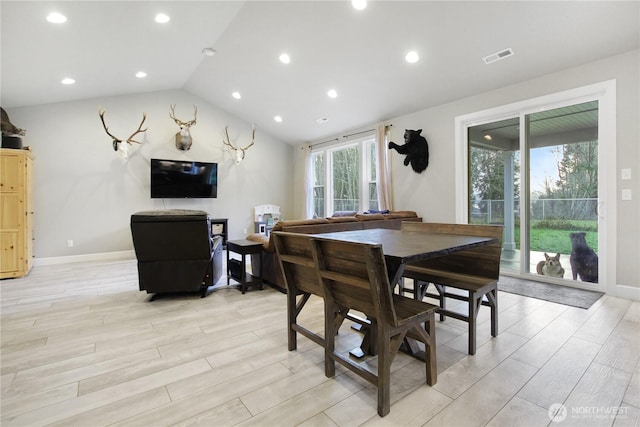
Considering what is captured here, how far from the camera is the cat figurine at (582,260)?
3477 millimetres

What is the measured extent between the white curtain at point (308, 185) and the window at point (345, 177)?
0.11 metres

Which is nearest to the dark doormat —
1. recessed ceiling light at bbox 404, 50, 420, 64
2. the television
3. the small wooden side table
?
the small wooden side table

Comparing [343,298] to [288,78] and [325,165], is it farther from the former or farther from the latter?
[325,165]

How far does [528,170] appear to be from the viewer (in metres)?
3.96

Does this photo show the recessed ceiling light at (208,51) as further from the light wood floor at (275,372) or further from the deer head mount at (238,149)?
the light wood floor at (275,372)

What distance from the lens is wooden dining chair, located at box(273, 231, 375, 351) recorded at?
5.90 ft

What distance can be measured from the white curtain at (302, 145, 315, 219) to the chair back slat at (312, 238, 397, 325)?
5923 millimetres

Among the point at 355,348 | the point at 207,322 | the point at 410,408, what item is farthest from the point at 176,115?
the point at 410,408

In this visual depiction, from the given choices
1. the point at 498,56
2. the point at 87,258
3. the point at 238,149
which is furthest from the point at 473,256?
the point at 87,258

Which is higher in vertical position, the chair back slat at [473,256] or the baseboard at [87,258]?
the chair back slat at [473,256]

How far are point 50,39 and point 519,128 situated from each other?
19.1 feet

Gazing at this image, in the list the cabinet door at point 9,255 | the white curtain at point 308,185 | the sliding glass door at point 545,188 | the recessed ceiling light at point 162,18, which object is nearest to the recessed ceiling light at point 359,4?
the recessed ceiling light at point 162,18

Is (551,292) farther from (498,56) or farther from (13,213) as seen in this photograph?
(13,213)

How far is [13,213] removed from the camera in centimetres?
416
